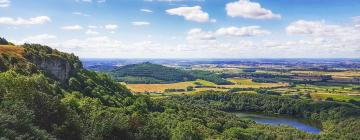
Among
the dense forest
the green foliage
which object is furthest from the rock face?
the green foliage

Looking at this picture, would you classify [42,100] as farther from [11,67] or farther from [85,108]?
[11,67]

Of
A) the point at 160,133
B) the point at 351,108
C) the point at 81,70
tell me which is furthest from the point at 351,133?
the point at 160,133

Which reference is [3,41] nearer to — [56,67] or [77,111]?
[56,67]

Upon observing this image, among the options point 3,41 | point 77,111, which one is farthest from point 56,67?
point 77,111

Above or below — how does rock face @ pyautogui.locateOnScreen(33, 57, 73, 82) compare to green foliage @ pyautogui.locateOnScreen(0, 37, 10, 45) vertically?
below

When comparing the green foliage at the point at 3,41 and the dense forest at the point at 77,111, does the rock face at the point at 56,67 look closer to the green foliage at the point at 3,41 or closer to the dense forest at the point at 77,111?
the dense forest at the point at 77,111

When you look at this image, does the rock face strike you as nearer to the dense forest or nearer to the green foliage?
the dense forest

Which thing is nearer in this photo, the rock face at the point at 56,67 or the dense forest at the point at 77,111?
the dense forest at the point at 77,111

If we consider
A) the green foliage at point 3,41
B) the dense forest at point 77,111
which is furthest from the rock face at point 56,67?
the green foliage at point 3,41

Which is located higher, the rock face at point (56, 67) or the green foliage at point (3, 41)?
the green foliage at point (3, 41)
